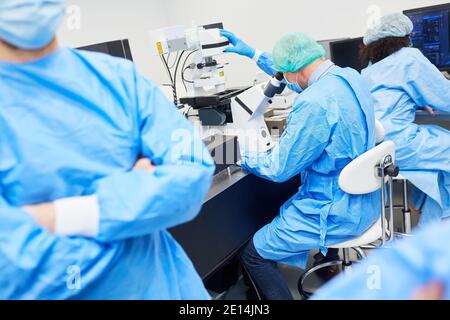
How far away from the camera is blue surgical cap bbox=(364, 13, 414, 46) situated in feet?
6.46

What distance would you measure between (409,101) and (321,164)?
769 millimetres

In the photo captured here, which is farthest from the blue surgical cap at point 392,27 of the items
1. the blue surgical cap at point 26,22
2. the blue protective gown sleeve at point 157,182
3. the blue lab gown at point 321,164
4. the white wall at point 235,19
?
the blue surgical cap at point 26,22

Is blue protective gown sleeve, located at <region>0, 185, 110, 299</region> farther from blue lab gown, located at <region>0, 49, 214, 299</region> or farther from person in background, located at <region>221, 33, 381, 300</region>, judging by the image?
person in background, located at <region>221, 33, 381, 300</region>

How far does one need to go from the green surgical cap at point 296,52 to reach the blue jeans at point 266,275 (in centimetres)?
78

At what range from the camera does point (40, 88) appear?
0.73 meters

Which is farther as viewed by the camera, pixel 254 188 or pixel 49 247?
pixel 254 188

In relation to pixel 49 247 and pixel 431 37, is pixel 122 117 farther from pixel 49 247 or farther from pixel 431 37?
pixel 431 37

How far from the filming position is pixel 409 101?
2006 millimetres

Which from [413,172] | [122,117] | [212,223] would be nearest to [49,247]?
[122,117]

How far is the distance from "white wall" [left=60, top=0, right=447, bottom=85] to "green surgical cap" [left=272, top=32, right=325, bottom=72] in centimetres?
A: 146

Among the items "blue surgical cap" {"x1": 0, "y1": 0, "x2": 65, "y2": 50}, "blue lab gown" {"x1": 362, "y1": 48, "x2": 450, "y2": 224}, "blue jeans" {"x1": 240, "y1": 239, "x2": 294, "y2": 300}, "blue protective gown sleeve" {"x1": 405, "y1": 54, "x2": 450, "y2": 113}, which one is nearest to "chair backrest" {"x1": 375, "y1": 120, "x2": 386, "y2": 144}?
"blue lab gown" {"x1": 362, "y1": 48, "x2": 450, "y2": 224}

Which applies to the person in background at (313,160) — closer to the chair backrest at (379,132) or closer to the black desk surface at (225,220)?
the black desk surface at (225,220)

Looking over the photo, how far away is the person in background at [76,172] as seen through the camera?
68 cm

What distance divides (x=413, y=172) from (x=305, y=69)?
0.81 meters
